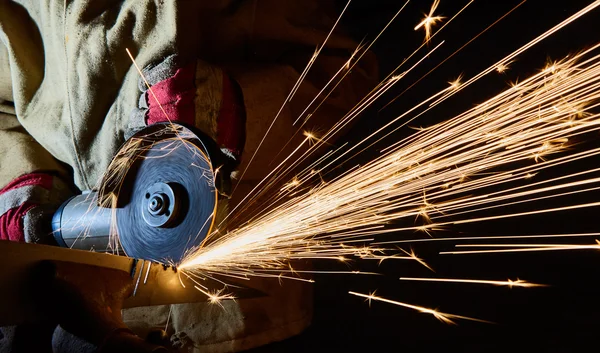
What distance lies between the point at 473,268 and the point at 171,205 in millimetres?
1752

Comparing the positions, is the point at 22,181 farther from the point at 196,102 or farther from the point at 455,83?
the point at 455,83

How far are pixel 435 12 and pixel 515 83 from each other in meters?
0.67

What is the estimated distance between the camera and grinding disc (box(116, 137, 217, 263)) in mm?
1151

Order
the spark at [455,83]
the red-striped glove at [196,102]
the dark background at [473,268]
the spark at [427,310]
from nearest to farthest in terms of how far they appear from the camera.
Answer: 1. the red-striped glove at [196,102]
2. the dark background at [473,268]
3. the spark at [427,310]
4. the spark at [455,83]

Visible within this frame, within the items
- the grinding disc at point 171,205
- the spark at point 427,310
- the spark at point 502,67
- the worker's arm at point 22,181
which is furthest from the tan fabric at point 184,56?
the spark at point 502,67

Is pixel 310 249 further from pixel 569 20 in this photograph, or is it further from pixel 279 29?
pixel 569 20

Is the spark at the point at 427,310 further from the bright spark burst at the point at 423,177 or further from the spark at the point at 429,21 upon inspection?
the spark at the point at 429,21

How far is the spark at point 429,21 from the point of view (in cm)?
256

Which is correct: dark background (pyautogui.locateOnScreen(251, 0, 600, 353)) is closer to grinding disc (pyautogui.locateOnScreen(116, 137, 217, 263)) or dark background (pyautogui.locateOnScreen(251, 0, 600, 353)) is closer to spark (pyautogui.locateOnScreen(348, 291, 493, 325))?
spark (pyautogui.locateOnScreen(348, 291, 493, 325))

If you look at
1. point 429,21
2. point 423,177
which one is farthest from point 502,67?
point 423,177

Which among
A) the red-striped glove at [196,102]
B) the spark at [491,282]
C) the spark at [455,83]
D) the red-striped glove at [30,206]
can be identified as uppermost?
the spark at [455,83]

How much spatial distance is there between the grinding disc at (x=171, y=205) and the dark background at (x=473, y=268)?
36.8 inches

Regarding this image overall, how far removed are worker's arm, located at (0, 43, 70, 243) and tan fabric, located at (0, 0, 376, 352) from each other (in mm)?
16

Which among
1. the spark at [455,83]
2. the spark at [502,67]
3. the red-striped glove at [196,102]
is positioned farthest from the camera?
the spark at [455,83]
